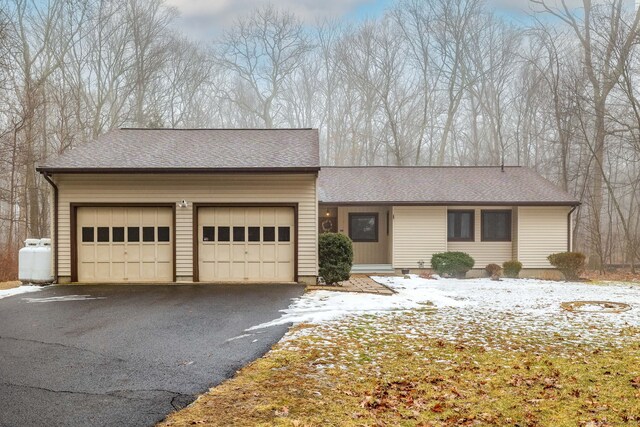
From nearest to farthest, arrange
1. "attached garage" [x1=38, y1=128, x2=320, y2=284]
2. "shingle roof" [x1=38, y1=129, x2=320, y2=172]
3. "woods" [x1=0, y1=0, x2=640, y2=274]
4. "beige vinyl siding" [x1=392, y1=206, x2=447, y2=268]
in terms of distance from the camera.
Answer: "shingle roof" [x1=38, y1=129, x2=320, y2=172]
"attached garage" [x1=38, y1=128, x2=320, y2=284]
"beige vinyl siding" [x1=392, y1=206, x2=447, y2=268]
"woods" [x1=0, y1=0, x2=640, y2=274]

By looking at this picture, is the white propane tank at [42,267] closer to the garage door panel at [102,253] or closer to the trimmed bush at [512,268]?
the garage door panel at [102,253]

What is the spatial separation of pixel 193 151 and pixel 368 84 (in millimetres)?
19635

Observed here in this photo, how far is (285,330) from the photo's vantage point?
749cm

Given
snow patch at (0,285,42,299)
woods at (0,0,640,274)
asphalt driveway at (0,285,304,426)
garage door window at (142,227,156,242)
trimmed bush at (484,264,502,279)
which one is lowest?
trimmed bush at (484,264,502,279)

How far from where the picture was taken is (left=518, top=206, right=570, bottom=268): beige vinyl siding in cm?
1781

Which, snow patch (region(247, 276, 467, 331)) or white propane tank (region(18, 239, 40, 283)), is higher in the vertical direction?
white propane tank (region(18, 239, 40, 283))

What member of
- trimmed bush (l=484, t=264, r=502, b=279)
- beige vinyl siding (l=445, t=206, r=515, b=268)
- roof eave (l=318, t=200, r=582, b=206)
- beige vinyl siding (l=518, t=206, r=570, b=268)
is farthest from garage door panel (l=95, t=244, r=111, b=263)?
beige vinyl siding (l=518, t=206, r=570, b=268)

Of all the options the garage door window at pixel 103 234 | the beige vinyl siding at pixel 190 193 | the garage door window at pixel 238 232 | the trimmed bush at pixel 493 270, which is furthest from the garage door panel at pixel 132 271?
the trimmed bush at pixel 493 270

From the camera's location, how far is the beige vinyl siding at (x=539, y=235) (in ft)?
58.4

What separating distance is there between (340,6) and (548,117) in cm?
1711

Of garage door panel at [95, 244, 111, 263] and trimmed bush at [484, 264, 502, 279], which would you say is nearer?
garage door panel at [95, 244, 111, 263]

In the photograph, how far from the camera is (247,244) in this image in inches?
519

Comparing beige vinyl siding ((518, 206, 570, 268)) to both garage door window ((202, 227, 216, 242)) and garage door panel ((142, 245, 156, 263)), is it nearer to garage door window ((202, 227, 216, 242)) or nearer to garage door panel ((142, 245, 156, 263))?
garage door window ((202, 227, 216, 242))

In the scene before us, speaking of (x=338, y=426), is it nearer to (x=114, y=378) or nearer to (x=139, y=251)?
(x=114, y=378)
